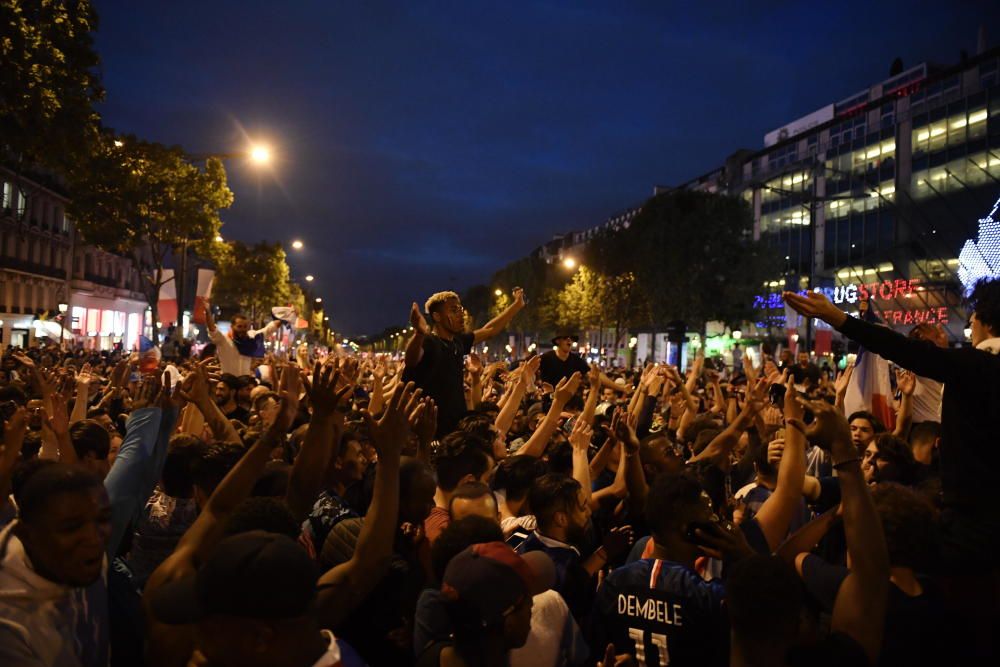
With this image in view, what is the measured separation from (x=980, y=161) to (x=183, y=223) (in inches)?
1745

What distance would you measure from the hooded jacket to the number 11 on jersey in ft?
6.24

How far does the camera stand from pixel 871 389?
8430 mm

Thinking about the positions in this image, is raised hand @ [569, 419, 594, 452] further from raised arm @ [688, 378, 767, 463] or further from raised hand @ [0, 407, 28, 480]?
raised hand @ [0, 407, 28, 480]

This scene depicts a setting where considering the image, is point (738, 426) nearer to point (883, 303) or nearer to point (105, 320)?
point (883, 303)

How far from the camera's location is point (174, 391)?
4223 millimetres

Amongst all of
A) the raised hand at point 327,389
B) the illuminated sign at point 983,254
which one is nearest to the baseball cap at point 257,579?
the raised hand at point 327,389

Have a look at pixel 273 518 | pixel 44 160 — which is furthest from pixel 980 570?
pixel 44 160

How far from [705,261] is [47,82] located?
137ft

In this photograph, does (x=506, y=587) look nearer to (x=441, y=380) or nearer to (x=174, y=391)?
(x=174, y=391)

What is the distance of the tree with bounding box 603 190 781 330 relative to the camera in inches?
1861

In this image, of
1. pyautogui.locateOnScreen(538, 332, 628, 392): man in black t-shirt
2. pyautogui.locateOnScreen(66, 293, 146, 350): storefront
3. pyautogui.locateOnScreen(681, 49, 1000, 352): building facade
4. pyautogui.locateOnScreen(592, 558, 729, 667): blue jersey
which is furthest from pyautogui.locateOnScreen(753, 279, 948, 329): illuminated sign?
pyautogui.locateOnScreen(592, 558, 729, 667): blue jersey

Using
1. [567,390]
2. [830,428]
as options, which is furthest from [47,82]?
[830,428]

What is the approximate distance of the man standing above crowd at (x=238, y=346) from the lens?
11.5 metres

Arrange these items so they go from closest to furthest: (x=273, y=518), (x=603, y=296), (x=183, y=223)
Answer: (x=273, y=518) → (x=183, y=223) → (x=603, y=296)
